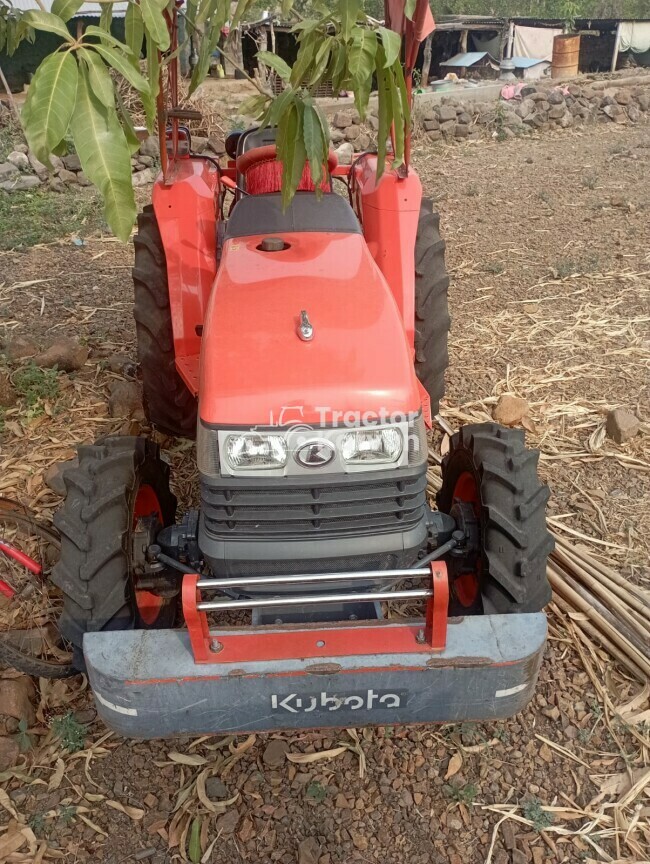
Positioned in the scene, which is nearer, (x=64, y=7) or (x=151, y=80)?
(x=64, y=7)

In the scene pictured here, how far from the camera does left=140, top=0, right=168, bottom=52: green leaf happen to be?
1506 millimetres

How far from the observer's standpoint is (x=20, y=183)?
8.44 meters

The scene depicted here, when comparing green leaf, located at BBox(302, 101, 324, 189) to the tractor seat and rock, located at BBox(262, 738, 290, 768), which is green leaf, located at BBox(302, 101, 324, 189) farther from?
rock, located at BBox(262, 738, 290, 768)

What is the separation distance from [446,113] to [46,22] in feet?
36.2

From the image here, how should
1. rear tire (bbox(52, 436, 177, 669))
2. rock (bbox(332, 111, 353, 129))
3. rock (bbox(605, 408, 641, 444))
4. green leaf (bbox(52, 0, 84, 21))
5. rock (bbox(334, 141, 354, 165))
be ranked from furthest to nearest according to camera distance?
rock (bbox(332, 111, 353, 129)) → rock (bbox(334, 141, 354, 165)) → rock (bbox(605, 408, 641, 444)) → rear tire (bbox(52, 436, 177, 669)) → green leaf (bbox(52, 0, 84, 21))

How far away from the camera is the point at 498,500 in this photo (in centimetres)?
229

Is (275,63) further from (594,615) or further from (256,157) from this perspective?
(594,615)

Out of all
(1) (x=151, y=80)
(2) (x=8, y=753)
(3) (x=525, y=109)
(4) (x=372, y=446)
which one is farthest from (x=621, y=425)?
(3) (x=525, y=109)

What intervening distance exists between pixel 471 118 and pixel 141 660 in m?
11.5

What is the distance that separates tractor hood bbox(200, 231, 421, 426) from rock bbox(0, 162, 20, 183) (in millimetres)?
7204

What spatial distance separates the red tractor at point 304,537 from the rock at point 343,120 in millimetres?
8800

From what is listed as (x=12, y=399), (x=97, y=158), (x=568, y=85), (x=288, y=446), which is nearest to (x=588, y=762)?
(x=288, y=446)

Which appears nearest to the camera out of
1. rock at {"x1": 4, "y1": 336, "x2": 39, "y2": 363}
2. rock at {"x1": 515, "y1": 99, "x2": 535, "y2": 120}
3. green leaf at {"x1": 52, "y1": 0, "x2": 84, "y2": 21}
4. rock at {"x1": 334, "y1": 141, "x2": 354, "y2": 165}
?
green leaf at {"x1": 52, "y1": 0, "x2": 84, "y2": 21}

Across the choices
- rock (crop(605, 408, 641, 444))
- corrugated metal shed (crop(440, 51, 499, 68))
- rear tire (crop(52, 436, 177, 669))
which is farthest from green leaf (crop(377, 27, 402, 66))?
corrugated metal shed (crop(440, 51, 499, 68))
